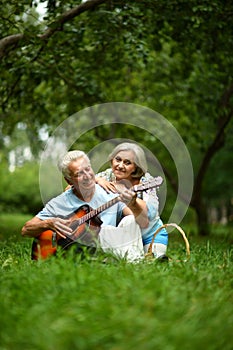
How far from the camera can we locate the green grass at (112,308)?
2.94 meters

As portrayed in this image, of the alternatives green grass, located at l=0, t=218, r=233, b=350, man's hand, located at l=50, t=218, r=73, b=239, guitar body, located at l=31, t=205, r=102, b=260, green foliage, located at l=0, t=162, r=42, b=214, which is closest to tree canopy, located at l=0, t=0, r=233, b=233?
Result: guitar body, located at l=31, t=205, r=102, b=260

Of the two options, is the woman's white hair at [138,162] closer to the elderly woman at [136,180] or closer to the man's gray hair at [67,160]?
the elderly woman at [136,180]

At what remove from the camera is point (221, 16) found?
906 cm

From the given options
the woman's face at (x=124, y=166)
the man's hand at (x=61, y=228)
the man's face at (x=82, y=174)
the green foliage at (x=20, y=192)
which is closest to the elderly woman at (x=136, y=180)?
the woman's face at (x=124, y=166)

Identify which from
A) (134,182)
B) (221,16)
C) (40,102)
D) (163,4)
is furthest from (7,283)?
(40,102)

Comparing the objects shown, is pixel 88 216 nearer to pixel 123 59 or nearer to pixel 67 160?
pixel 67 160

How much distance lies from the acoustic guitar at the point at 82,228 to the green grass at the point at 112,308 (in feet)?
3.33

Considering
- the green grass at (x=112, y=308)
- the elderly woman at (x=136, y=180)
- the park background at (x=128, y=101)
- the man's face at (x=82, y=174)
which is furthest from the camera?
the elderly woman at (x=136, y=180)

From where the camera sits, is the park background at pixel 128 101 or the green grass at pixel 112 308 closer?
the green grass at pixel 112 308

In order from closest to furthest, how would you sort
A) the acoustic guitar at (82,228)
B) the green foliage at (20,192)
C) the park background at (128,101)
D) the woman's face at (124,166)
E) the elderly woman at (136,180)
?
the park background at (128,101)
the acoustic guitar at (82,228)
the elderly woman at (136,180)
the woman's face at (124,166)
the green foliage at (20,192)

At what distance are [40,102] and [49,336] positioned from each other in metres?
10.4

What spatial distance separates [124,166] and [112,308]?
3051 millimetres

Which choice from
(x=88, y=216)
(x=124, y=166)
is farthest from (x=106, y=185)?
(x=88, y=216)

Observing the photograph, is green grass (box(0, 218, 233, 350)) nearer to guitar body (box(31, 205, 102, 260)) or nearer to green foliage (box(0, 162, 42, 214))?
guitar body (box(31, 205, 102, 260))
